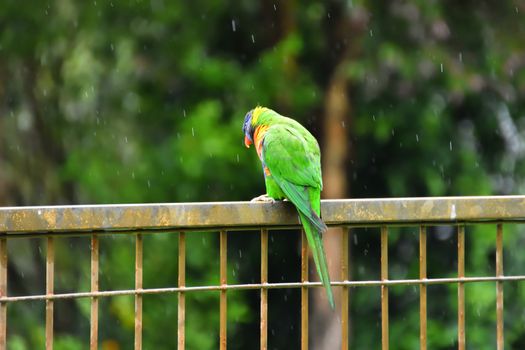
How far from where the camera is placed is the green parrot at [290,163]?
3.11m

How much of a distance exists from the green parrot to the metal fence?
157mm

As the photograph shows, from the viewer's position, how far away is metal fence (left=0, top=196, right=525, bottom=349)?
100 inches

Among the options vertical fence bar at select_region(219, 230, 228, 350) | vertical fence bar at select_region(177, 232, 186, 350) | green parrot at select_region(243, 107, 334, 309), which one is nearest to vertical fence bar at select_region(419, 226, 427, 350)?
green parrot at select_region(243, 107, 334, 309)

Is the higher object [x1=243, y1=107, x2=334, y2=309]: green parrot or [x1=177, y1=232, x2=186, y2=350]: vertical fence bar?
[x1=243, y1=107, x2=334, y2=309]: green parrot

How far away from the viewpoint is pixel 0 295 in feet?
8.31

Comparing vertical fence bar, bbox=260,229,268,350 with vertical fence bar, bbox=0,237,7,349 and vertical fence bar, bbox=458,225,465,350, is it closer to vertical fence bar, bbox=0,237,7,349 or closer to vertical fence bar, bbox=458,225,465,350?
vertical fence bar, bbox=458,225,465,350

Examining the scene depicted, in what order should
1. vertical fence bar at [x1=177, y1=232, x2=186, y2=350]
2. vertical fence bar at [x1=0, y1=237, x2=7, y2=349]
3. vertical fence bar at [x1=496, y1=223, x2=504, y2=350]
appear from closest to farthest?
1. vertical fence bar at [x1=0, y1=237, x2=7, y2=349]
2. vertical fence bar at [x1=177, y1=232, x2=186, y2=350]
3. vertical fence bar at [x1=496, y1=223, x2=504, y2=350]

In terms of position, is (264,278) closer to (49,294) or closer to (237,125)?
(49,294)

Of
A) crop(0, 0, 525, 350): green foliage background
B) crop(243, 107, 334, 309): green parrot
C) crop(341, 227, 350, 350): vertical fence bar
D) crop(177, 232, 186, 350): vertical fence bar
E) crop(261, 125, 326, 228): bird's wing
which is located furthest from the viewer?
crop(0, 0, 525, 350): green foliage background

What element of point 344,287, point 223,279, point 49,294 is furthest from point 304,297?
point 49,294

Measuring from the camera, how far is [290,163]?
3.81 metres

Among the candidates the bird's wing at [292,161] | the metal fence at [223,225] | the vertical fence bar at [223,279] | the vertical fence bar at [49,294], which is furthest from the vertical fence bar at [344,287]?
the vertical fence bar at [49,294]

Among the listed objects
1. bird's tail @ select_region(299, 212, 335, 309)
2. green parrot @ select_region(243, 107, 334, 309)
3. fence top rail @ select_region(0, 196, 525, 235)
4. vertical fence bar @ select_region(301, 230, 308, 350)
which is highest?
green parrot @ select_region(243, 107, 334, 309)

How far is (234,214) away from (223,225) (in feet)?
0.14
